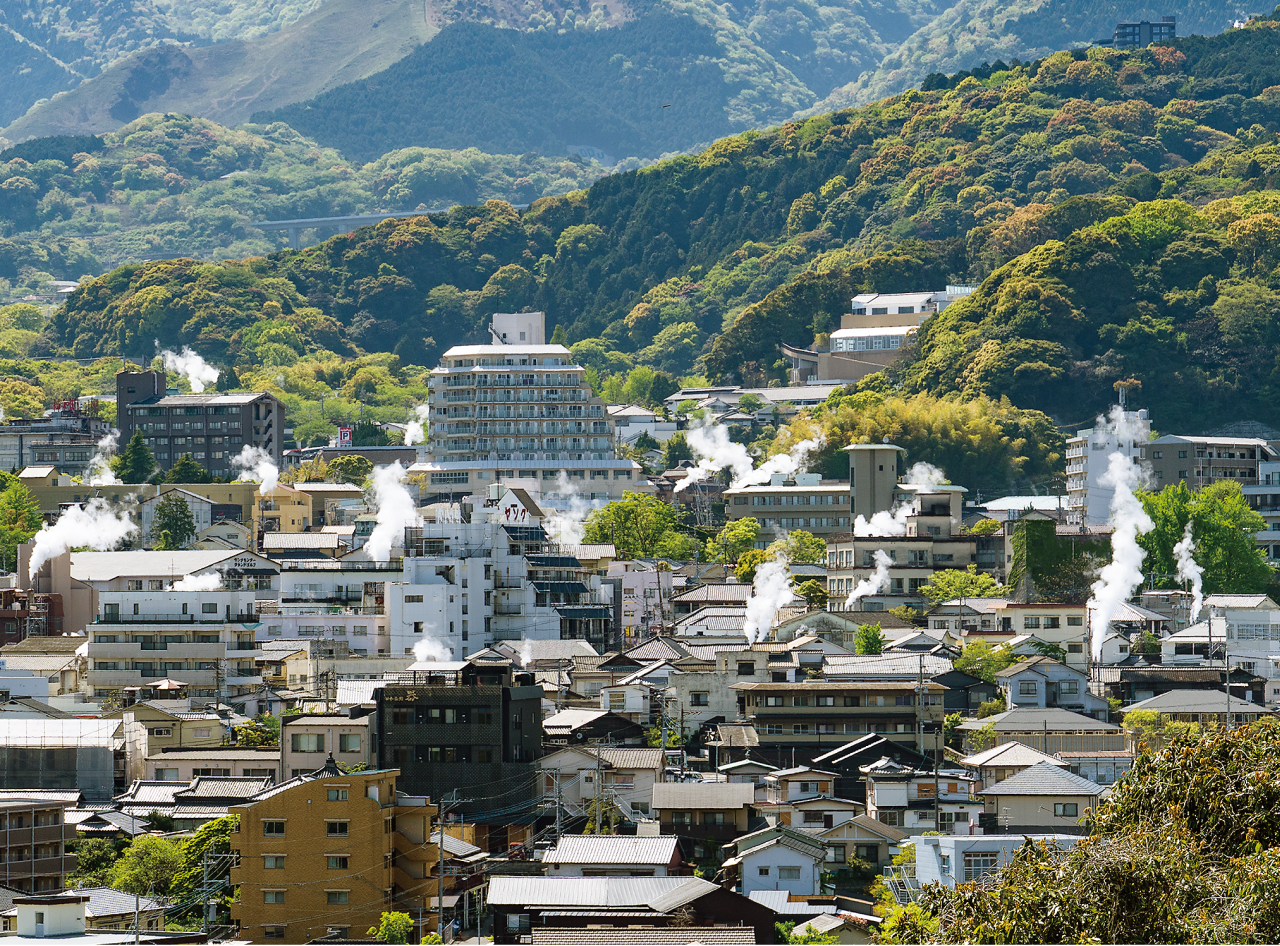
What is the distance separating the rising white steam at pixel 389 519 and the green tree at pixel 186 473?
24.5ft

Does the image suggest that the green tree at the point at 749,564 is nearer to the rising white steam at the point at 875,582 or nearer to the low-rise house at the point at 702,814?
the rising white steam at the point at 875,582

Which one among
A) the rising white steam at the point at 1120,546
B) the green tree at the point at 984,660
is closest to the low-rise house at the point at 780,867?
the green tree at the point at 984,660

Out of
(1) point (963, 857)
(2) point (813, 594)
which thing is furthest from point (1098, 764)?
(2) point (813, 594)

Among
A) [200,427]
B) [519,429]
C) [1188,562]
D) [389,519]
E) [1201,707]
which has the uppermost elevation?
[200,427]

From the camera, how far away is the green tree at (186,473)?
3354 inches

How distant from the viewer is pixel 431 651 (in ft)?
176

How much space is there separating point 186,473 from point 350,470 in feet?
26.5

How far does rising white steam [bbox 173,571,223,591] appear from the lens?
5462 centimetres

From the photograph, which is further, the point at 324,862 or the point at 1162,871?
the point at 324,862

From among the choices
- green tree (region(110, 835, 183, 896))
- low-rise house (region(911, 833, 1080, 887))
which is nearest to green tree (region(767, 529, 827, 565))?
low-rise house (region(911, 833, 1080, 887))

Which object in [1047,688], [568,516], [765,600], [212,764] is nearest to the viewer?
[212,764]

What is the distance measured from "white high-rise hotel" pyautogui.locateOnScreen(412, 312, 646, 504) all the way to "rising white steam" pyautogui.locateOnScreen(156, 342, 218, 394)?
92.2 feet

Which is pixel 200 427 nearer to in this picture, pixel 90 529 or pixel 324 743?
pixel 90 529

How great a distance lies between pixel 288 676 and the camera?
51.7 m
